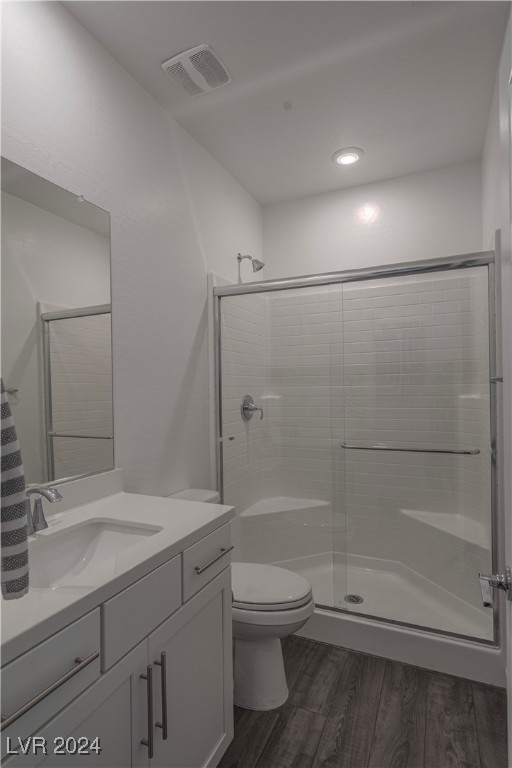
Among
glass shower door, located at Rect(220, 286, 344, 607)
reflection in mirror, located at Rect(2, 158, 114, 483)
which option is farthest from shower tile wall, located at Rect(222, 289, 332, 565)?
reflection in mirror, located at Rect(2, 158, 114, 483)

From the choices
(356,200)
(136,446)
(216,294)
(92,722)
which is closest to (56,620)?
(92,722)

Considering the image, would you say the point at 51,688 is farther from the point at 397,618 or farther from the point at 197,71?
the point at 197,71

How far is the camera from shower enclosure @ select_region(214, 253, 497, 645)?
6.70 feet

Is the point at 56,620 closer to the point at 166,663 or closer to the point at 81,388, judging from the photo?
the point at 166,663

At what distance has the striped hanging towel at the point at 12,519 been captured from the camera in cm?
71

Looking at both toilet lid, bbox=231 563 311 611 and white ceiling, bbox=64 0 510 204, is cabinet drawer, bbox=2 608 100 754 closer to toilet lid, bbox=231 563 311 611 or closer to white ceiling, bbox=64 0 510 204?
toilet lid, bbox=231 563 311 611

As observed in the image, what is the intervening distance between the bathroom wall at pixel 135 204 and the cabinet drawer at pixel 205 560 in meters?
0.56

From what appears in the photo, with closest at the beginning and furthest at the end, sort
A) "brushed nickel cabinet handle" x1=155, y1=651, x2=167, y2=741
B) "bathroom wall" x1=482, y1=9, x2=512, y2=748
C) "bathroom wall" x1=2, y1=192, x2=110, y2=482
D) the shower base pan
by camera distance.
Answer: "bathroom wall" x1=482, y1=9, x2=512, y2=748 < "brushed nickel cabinet handle" x1=155, y1=651, x2=167, y2=741 < "bathroom wall" x1=2, y1=192, x2=110, y2=482 < the shower base pan

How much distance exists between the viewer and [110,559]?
101 centimetres

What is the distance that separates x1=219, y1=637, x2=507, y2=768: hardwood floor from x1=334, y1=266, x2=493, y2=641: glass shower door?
0.88 feet

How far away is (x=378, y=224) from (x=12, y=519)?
9.04 feet

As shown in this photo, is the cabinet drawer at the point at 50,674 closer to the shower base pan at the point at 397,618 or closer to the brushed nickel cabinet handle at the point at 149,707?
the brushed nickel cabinet handle at the point at 149,707

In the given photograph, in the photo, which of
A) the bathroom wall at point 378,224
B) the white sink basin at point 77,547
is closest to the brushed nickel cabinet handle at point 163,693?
the white sink basin at point 77,547

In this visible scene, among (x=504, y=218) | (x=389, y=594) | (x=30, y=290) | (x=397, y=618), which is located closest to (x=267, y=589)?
(x=397, y=618)
